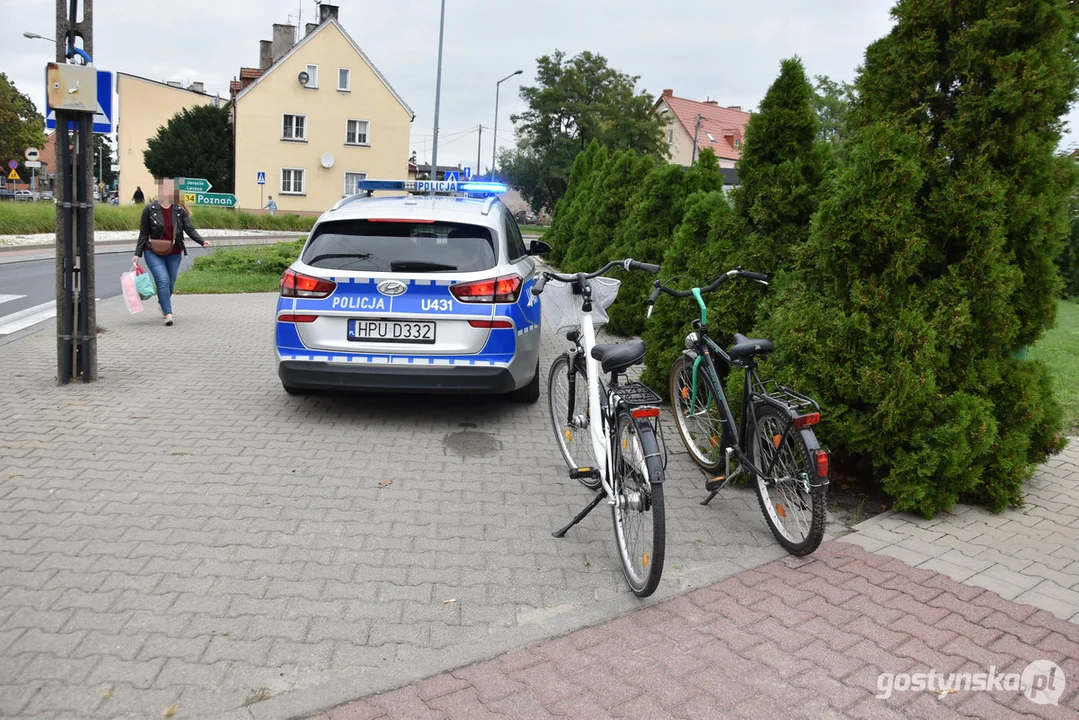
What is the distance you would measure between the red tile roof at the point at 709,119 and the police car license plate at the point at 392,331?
232 ft

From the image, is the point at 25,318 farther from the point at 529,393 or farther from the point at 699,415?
the point at 699,415

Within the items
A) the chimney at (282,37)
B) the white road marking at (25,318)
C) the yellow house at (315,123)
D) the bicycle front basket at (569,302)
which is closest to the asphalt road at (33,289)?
the white road marking at (25,318)

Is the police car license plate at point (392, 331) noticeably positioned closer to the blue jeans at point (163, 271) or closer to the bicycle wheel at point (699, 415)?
the bicycle wheel at point (699, 415)

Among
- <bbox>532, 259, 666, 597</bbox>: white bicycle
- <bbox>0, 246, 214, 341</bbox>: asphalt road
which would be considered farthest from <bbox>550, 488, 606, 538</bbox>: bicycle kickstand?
<bbox>0, 246, 214, 341</bbox>: asphalt road

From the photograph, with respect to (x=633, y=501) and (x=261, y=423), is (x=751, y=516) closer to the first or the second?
(x=633, y=501)

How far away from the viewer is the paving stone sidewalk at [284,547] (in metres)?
3.21

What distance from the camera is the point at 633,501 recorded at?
13.0ft

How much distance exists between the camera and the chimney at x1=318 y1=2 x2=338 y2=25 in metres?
54.4

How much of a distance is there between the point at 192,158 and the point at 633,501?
186 ft

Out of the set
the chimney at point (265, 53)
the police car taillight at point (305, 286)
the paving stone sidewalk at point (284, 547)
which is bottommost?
the paving stone sidewalk at point (284, 547)

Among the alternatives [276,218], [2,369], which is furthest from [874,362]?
[276,218]

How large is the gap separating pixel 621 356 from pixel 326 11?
56564 millimetres

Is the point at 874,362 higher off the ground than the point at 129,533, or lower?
Answer: higher

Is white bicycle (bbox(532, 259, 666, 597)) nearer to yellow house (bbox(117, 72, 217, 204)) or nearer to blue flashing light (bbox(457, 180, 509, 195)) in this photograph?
blue flashing light (bbox(457, 180, 509, 195))
